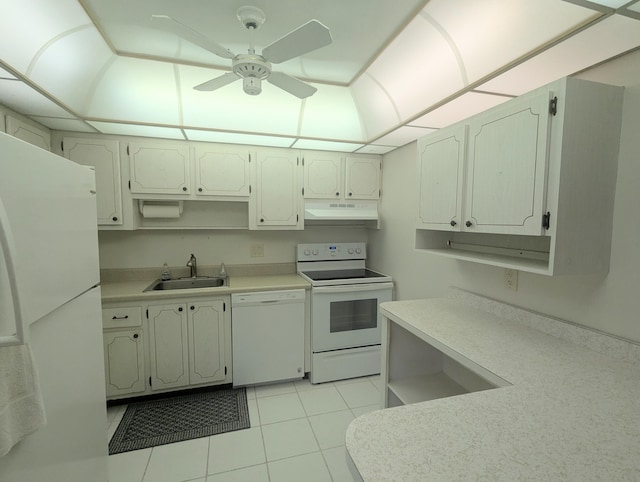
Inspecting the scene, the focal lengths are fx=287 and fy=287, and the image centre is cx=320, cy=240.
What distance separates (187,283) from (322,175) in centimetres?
172

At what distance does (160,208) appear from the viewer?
268cm

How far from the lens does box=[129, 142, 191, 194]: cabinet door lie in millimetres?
2504

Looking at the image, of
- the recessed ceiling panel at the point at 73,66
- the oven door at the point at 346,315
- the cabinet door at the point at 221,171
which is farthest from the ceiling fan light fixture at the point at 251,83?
the oven door at the point at 346,315

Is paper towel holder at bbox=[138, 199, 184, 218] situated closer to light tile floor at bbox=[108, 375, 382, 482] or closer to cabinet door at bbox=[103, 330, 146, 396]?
cabinet door at bbox=[103, 330, 146, 396]

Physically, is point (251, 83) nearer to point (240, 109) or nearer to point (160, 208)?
point (240, 109)

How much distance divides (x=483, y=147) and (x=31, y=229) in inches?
74.2

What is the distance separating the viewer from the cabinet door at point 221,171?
2.65m

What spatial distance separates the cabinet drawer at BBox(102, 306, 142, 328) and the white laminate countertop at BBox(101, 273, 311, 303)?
0.07 meters

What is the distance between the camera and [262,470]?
1.76 m

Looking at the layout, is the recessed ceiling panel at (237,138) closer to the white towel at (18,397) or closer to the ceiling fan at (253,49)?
the ceiling fan at (253,49)

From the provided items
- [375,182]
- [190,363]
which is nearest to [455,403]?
[190,363]

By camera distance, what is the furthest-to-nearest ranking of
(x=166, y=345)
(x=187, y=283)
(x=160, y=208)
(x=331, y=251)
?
(x=331, y=251) < (x=187, y=283) < (x=160, y=208) < (x=166, y=345)

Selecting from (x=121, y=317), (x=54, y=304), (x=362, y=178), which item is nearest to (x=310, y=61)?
(x=362, y=178)

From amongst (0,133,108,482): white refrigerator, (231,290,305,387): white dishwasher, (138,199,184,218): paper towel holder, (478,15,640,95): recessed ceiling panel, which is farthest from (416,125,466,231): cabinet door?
(138,199,184,218): paper towel holder
